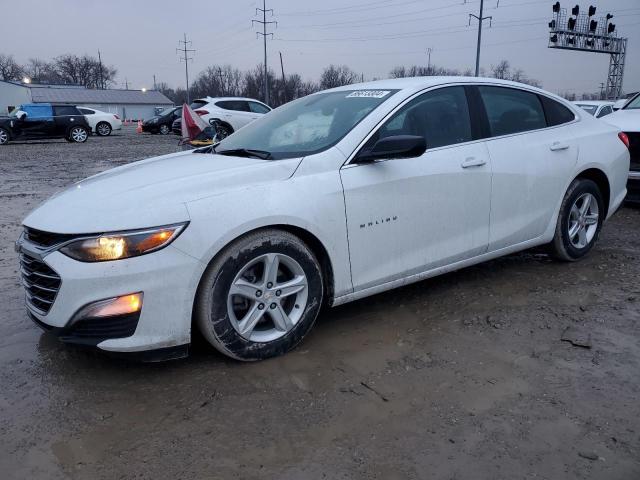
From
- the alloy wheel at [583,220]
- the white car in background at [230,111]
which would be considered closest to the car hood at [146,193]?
the alloy wheel at [583,220]

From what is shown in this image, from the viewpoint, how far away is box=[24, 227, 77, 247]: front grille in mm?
2682

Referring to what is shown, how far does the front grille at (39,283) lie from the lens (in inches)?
106

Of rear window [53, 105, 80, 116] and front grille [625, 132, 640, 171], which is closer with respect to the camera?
front grille [625, 132, 640, 171]

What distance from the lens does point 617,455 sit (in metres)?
2.24

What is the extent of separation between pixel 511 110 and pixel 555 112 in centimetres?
57

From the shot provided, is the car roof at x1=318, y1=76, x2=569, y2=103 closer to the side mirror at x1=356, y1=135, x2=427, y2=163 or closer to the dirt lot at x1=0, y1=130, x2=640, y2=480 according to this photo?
the side mirror at x1=356, y1=135, x2=427, y2=163

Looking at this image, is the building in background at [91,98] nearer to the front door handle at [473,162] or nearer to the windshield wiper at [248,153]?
the windshield wiper at [248,153]

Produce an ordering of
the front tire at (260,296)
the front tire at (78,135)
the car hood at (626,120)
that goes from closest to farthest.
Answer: the front tire at (260,296) < the car hood at (626,120) < the front tire at (78,135)

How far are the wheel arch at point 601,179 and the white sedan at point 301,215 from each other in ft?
0.32

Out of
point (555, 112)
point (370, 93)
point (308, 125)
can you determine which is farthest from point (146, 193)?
point (555, 112)

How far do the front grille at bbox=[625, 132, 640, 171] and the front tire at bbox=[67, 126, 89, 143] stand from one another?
66.7 feet

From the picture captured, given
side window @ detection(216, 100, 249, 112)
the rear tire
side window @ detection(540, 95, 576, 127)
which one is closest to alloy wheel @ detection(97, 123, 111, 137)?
the rear tire

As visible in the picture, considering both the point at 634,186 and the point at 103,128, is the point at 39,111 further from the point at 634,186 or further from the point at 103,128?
the point at 634,186

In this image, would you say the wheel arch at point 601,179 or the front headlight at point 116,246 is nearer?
the front headlight at point 116,246
